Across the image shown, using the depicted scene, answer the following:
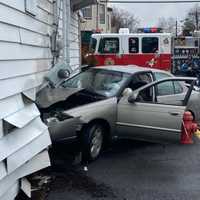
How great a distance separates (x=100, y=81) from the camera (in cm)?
845

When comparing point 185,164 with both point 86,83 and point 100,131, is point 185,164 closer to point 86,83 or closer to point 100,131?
point 100,131

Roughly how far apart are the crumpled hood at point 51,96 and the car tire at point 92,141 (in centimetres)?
62

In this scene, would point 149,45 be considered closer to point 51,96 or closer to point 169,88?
point 169,88

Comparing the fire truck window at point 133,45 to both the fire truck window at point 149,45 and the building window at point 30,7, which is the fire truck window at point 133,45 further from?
the building window at point 30,7

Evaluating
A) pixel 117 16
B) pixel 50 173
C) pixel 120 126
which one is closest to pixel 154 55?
pixel 120 126

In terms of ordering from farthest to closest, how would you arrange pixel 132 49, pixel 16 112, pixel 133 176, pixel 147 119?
1. pixel 132 49
2. pixel 147 119
3. pixel 133 176
4. pixel 16 112

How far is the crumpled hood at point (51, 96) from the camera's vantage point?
23.2ft

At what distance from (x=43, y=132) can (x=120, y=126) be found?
2376 millimetres

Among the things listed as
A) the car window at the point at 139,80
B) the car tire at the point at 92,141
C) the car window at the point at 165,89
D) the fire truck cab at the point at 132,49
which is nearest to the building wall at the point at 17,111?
the car tire at the point at 92,141

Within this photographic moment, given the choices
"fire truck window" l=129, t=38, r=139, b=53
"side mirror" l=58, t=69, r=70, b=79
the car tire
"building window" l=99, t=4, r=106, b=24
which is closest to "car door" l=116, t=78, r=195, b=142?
the car tire

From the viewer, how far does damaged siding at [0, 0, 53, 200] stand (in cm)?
488

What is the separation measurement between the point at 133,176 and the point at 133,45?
13.6 m

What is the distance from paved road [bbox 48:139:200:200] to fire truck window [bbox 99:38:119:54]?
11.4m

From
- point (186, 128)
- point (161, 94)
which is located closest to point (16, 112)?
point (186, 128)
